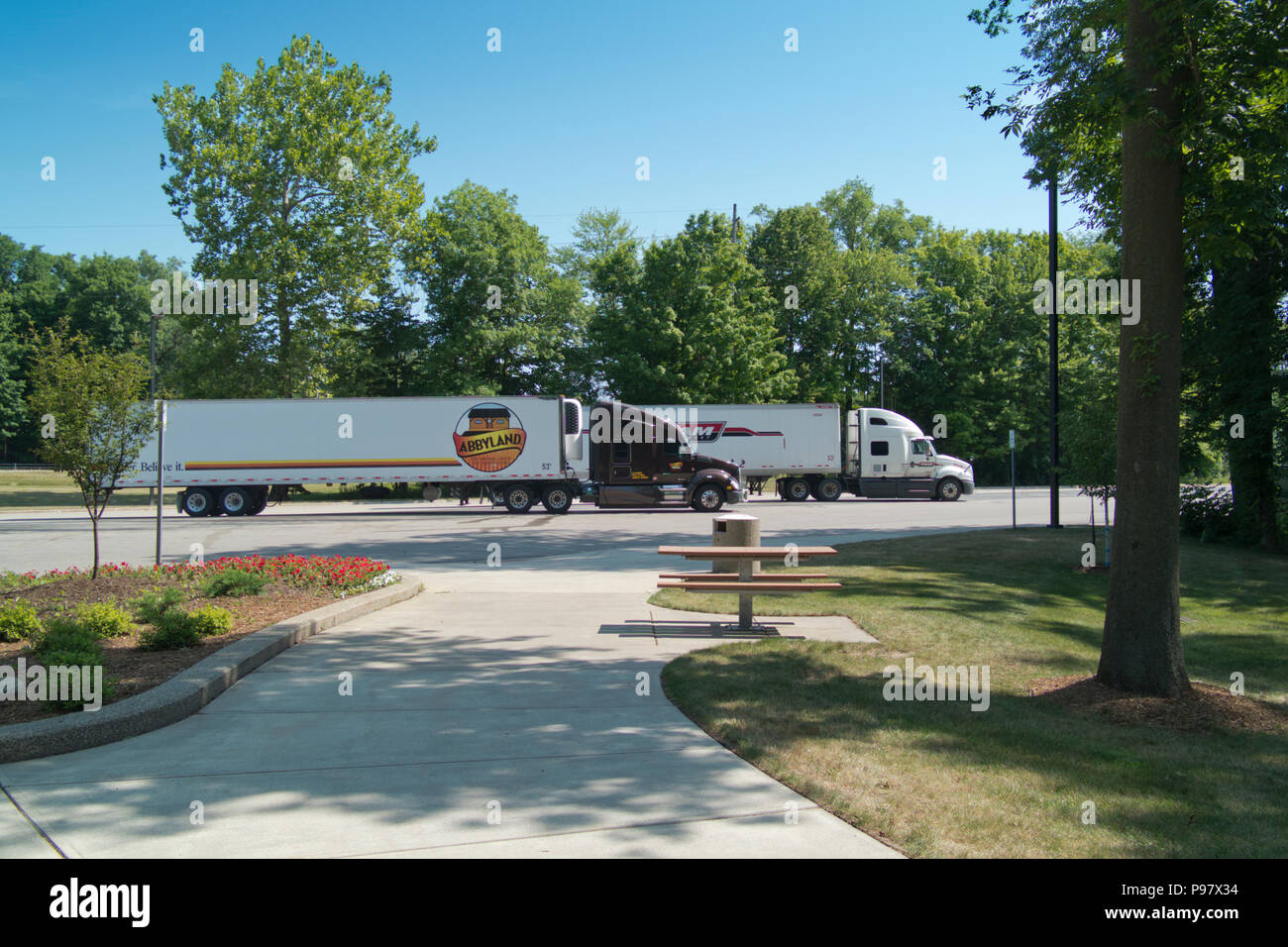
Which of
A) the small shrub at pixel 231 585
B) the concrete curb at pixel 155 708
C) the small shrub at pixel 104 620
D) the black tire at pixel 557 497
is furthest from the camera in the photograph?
the black tire at pixel 557 497

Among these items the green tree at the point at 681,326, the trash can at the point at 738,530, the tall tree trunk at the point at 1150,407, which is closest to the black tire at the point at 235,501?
the green tree at the point at 681,326

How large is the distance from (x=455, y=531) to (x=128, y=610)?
43.5ft

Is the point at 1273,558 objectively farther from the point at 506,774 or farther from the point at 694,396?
the point at 694,396

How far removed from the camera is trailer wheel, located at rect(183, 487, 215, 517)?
29.4 meters

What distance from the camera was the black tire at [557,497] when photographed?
29.7m

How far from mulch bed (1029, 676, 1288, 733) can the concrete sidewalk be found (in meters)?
3.13

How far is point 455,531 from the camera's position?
22.4 metres

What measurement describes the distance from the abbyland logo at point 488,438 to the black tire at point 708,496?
626cm

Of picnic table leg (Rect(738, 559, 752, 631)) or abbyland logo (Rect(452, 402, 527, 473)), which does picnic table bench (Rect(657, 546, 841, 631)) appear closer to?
picnic table leg (Rect(738, 559, 752, 631))

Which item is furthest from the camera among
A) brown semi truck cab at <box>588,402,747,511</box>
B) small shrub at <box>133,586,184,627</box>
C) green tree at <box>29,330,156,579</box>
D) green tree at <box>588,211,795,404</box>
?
green tree at <box>588,211,795,404</box>
